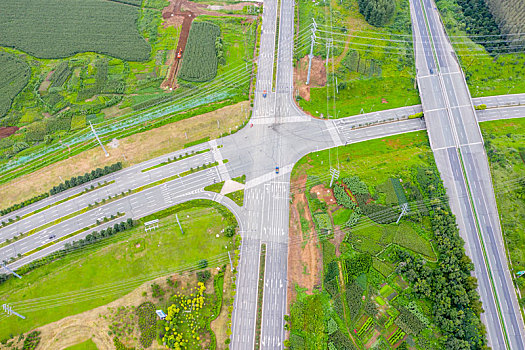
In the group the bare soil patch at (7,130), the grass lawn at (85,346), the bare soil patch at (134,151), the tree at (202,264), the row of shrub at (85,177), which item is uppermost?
the bare soil patch at (7,130)

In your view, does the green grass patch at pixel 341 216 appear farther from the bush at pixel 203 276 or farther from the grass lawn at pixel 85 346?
the grass lawn at pixel 85 346

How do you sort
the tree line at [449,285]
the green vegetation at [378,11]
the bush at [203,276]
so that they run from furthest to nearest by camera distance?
the green vegetation at [378,11] < the bush at [203,276] < the tree line at [449,285]

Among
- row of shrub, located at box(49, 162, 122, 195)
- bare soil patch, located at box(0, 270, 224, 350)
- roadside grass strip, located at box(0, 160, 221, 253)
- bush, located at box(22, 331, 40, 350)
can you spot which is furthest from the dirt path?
bush, located at box(22, 331, 40, 350)

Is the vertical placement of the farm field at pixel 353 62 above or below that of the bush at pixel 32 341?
above

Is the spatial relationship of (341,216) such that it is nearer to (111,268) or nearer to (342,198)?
(342,198)

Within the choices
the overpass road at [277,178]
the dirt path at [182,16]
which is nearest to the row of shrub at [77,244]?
the overpass road at [277,178]

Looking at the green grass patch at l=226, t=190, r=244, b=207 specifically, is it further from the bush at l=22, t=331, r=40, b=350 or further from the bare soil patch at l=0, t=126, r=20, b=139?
the bare soil patch at l=0, t=126, r=20, b=139

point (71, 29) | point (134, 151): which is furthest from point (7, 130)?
point (71, 29)
